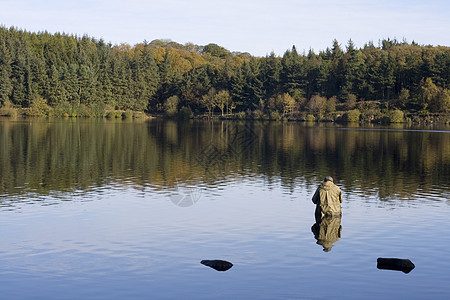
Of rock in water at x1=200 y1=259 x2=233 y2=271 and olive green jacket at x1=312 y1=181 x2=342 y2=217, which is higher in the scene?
olive green jacket at x1=312 y1=181 x2=342 y2=217

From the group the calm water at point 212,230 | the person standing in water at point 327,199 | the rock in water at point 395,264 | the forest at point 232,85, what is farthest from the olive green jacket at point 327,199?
the forest at point 232,85

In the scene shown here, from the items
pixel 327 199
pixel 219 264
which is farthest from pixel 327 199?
pixel 219 264

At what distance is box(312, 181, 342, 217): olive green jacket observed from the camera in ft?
69.3

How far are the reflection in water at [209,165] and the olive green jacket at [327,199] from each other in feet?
23.4

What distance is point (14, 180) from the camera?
31547 millimetres

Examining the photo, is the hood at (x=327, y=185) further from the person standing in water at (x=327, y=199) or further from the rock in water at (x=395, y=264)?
the rock in water at (x=395, y=264)

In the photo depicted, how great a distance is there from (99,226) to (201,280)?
7.67 meters

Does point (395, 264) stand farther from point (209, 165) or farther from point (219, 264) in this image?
Result: point (209, 165)

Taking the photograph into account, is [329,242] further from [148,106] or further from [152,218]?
[148,106]

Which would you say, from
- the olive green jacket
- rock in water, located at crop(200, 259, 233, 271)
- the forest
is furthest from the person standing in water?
the forest

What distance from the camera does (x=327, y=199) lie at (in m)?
21.5

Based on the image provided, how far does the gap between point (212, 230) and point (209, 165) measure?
2110 centimetres

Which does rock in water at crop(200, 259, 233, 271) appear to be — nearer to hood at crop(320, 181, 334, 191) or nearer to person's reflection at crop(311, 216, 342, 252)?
person's reflection at crop(311, 216, 342, 252)

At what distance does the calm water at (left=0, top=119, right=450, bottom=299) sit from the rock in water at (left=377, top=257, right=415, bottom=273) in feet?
→ 0.60
